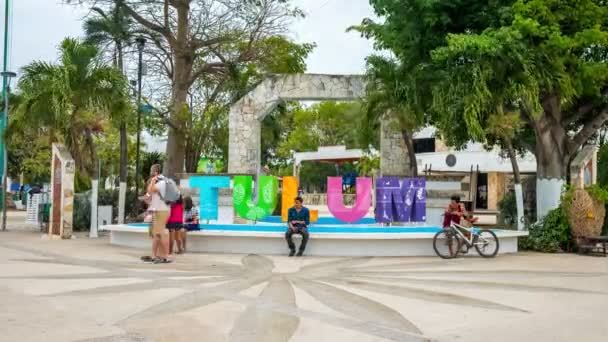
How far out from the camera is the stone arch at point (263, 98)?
22.8 m

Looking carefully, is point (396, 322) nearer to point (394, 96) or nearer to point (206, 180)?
point (206, 180)

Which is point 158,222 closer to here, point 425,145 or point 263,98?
point 263,98

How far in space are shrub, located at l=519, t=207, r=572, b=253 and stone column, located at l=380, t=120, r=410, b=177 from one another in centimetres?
613

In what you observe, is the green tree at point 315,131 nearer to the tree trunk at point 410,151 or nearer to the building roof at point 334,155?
the building roof at point 334,155

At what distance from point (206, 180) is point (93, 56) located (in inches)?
207

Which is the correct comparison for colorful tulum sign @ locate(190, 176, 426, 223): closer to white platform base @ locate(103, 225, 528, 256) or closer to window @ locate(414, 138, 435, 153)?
white platform base @ locate(103, 225, 528, 256)

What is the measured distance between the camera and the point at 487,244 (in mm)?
15273

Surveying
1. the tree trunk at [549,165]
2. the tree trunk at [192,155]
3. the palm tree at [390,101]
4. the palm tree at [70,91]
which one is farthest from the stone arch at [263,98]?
the tree trunk at [549,165]

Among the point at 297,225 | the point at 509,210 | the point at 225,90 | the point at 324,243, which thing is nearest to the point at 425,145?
the point at 225,90

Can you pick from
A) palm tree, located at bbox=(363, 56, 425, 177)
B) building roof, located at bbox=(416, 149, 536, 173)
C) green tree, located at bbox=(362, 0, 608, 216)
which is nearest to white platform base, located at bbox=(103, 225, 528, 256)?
green tree, located at bbox=(362, 0, 608, 216)

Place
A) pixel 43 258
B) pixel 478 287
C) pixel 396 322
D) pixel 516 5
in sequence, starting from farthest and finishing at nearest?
1. pixel 516 5
2. pixel 43 258
3. pixel 478 287
4. pixel 396 322

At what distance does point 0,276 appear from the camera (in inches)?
433

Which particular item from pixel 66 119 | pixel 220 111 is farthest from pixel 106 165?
pixel 66 119

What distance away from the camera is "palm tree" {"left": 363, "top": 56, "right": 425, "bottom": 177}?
→ 19.4 meters
